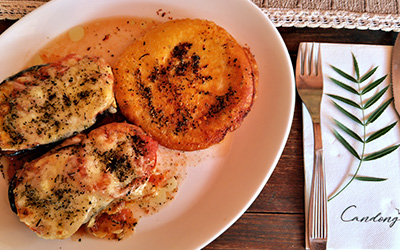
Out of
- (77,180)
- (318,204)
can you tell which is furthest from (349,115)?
(77,180)

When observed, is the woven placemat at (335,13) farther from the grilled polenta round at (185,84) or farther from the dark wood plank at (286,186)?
the dark wood plank at (286,186)

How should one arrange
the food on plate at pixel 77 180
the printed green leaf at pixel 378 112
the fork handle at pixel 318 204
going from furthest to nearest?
the printed green leaf at pixel 378 112
the fork handle at pixel 318 204
the food on plate at pixel 77 180

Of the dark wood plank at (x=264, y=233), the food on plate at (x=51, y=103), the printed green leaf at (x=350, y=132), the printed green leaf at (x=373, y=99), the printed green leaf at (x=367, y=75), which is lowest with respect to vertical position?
the dark wood plank at (x=264, y=233)

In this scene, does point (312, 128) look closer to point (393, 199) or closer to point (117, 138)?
point (393, 199)

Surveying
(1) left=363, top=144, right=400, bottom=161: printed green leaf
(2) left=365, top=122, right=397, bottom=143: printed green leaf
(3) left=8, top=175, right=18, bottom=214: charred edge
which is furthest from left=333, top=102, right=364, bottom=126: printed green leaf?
(3) left=8, top=175, right=18, bottom=214: charred edge

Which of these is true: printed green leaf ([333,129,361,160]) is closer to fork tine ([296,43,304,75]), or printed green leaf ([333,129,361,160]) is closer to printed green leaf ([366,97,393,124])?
printed green leaf ([366,97,393,124])

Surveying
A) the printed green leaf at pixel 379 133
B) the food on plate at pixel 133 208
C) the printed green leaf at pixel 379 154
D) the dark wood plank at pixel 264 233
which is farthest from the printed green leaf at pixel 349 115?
the food on plate at pixel 133 208

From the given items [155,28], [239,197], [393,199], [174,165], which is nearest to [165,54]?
[155,28]
